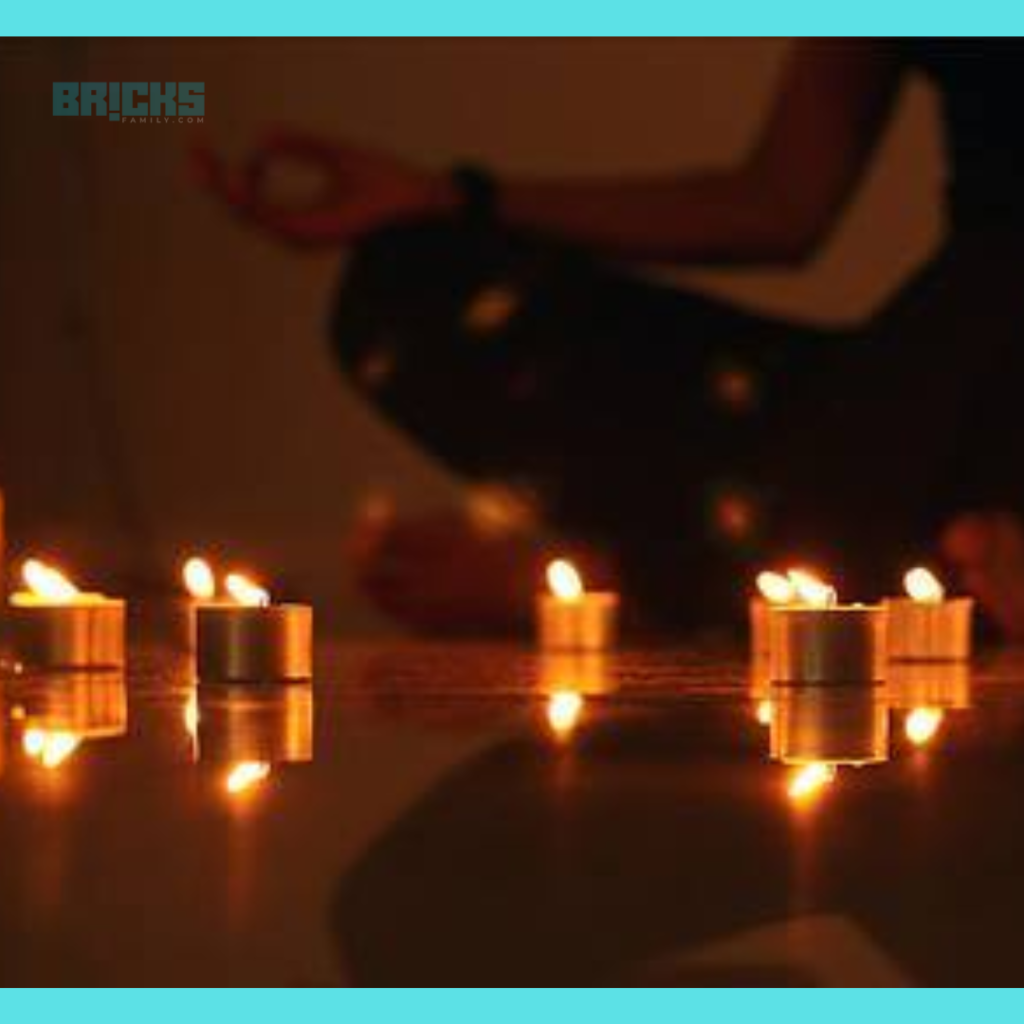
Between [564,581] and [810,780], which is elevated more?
[564,581]

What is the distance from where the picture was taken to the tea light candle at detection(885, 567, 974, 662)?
6.85 feet

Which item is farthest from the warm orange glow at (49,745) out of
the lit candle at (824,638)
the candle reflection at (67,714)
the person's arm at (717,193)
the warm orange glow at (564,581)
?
the person's arm at (717,193)

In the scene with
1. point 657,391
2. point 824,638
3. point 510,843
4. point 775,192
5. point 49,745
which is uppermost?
point 775,192

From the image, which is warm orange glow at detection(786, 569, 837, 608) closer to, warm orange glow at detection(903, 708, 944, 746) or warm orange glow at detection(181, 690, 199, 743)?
warm orange glow at detection(903, 708, 944, 746)

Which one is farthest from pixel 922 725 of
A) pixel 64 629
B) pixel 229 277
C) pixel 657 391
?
pixel 229 277

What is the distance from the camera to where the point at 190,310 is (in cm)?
408

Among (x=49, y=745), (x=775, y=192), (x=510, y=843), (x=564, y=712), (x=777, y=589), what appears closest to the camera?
(x=510, y=843)

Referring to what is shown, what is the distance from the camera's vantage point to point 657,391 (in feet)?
11.1

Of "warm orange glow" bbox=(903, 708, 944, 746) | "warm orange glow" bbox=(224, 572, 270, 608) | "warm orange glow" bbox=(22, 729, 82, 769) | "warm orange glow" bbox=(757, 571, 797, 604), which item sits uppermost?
"warm orange glow" bbox=(757, 571, 797, 604)

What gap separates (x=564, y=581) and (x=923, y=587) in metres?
0.38

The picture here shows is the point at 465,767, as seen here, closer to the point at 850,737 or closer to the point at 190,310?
the point at 850,737

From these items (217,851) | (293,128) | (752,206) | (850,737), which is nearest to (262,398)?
(293,128)

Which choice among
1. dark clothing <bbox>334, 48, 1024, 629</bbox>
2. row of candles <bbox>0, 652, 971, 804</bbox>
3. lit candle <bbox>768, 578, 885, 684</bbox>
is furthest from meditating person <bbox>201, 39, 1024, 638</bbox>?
lit candle <bbox>768, 578, 885, 684</bbox>

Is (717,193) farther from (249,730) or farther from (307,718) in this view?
(249,730)
